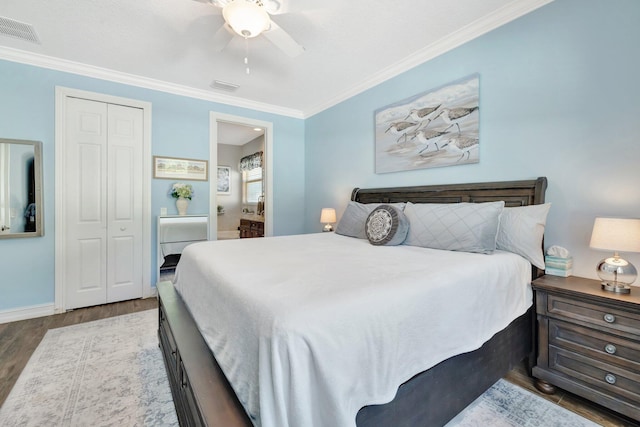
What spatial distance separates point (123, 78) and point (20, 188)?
1.59m

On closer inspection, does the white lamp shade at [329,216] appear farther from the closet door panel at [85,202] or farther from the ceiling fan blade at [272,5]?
the closet door panel at [85,202]

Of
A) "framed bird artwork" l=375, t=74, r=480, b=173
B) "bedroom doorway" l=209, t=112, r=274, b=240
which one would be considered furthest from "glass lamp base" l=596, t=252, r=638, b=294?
"bedroom doorway" l=209, t=112, r=274, b=240

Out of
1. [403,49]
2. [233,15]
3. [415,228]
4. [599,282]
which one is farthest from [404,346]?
[403,49]

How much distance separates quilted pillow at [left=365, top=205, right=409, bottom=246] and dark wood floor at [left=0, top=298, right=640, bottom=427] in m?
1.22

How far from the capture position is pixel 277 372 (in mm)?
824

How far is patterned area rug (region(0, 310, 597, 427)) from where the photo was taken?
1550 mm

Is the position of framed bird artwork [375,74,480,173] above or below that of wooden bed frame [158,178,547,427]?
above

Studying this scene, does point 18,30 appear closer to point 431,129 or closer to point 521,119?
point 431,129

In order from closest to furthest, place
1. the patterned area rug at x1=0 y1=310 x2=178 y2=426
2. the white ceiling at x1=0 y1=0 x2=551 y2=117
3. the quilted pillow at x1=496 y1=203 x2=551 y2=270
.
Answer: the patterned area rug at x1=0 y1=310 x2=178 y2=426 → the quilted pillow at x1=496 y1=203 x2=551 y2=270 → the white ceiling at x1=0 y1=0 x2=551 y2=117

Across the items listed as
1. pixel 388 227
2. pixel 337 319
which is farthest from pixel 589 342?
pixel 337 319

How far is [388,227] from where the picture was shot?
93.7 inches

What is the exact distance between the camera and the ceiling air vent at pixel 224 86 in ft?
11.7

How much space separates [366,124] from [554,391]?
300cm

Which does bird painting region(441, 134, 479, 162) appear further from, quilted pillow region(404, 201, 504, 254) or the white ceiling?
the white ceiling
